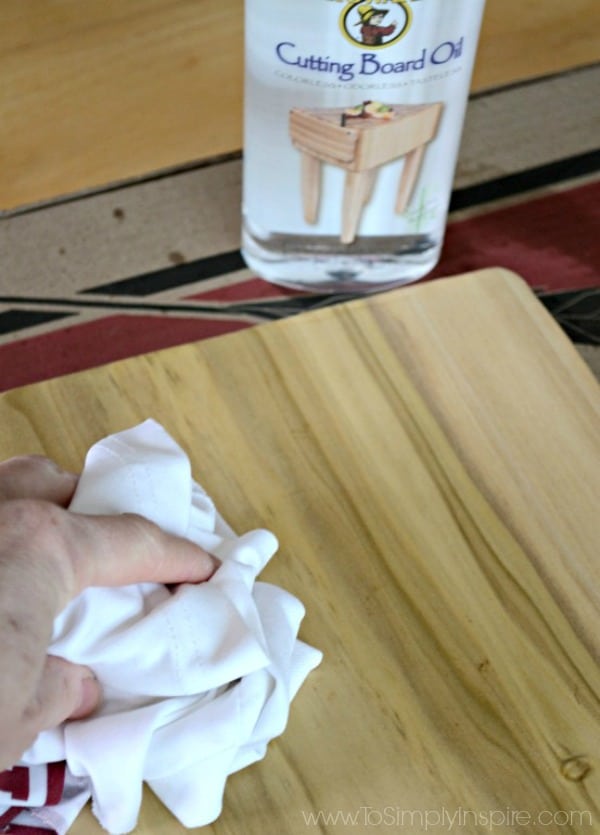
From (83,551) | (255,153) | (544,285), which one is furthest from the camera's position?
(544,285)

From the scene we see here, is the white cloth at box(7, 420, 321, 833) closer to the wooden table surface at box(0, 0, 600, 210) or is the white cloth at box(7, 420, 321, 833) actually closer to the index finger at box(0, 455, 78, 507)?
the index finger at box(0, 455, 78, 507)

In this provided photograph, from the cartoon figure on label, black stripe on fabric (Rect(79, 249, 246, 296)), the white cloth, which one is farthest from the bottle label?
the white cloth

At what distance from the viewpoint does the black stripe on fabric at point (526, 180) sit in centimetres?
121

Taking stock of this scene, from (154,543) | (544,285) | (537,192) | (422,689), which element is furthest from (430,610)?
(537,192)

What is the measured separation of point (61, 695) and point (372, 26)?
20.3 inches

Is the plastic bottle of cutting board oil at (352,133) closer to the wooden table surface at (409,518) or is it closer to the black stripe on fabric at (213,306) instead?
the black stripe on fabric at (213,306)

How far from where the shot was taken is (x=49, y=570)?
1.63ft

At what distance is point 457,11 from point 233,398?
329mm

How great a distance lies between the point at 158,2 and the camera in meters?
1.40

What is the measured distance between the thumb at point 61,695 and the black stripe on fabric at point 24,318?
1.92 ft

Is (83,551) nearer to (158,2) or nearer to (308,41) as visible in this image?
(308,41)

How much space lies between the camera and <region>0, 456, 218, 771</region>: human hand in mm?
464

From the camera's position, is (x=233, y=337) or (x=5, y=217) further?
(x=5, y=217)

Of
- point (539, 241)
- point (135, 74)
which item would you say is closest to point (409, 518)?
point (539, 241)
